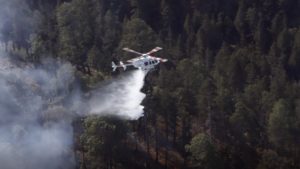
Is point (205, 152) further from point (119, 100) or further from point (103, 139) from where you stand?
point (103, 139)

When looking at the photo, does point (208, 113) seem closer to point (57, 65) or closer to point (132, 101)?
point (132, 101)

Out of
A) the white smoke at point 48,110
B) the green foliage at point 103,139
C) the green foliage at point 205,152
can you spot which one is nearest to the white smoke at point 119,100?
the white smoke at point 48,110

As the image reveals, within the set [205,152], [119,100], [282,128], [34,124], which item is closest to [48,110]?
[34,124]

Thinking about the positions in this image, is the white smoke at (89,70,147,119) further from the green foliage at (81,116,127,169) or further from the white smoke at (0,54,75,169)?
the white smoke at (0,54,75,169)

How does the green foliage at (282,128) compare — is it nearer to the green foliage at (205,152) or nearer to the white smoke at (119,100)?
the green foliage at (205,152)

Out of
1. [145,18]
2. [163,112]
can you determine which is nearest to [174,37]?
[145,18]

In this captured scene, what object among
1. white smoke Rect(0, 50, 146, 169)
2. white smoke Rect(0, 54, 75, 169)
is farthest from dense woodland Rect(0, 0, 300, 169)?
white smoke Rect(0, 54, 75, 169)
